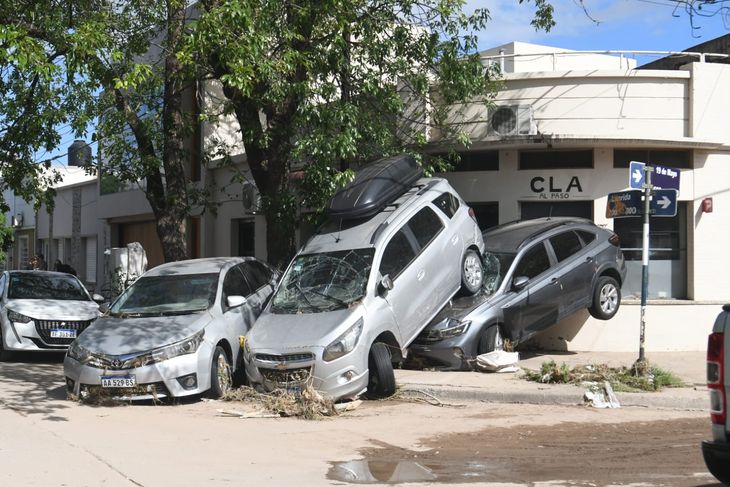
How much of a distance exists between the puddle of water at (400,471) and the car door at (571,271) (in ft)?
19.8

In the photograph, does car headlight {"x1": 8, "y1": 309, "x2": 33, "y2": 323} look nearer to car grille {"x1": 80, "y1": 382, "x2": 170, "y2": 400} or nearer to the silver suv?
car grille {"x1": 80, "y1": 382, "x2": 170, "y2": 400}

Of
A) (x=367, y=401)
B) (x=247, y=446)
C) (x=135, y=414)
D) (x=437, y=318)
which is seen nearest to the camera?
(x=247, y=446)

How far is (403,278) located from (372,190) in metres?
1.42

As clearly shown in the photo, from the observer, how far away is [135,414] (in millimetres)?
9406

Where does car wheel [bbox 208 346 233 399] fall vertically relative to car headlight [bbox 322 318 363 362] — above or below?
below

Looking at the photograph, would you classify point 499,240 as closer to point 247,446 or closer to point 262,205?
point 262,205

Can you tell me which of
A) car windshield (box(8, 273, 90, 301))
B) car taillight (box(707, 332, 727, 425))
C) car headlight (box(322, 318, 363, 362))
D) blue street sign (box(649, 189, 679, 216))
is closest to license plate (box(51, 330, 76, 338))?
car windshield (box(8, 273, 90, 301))

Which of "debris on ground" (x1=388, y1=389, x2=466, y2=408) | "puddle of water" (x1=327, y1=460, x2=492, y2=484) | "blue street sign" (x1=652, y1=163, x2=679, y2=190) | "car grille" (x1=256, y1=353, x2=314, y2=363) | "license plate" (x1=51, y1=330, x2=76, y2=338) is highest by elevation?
"blue street sign" (x1=652, y1=163, x2=679, y2=190)

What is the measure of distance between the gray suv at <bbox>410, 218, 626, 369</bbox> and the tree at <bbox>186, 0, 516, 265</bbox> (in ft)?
7.79

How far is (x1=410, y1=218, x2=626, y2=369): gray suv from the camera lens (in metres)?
11.5

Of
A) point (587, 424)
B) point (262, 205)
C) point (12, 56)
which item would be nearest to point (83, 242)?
point (262, 205)

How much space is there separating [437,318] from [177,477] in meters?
5.74

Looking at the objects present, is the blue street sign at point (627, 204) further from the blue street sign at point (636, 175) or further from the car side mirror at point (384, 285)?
the car side mirror at point (384, 285)

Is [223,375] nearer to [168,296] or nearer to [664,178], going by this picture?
[168,296]
